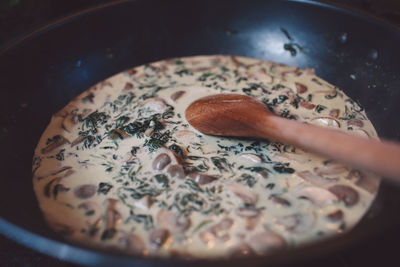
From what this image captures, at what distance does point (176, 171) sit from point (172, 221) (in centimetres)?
34

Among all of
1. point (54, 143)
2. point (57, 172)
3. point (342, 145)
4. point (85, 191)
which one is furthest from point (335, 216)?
point (54, 143)

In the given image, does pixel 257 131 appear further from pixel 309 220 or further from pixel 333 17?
pixel 333 17

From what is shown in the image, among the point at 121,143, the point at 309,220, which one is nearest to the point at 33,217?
the point at 121,143

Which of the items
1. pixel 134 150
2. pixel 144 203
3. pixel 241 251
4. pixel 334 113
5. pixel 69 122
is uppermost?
pixel 334 113

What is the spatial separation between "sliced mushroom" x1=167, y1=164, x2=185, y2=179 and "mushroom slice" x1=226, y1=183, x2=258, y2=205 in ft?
0.94

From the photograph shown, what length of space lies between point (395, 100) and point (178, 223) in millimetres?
1732

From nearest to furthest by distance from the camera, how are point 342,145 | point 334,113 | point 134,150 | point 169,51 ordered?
point 342,145
point 134,150
point 334,113
point 169,51

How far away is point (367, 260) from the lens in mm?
1761

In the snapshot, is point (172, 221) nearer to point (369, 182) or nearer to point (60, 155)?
point (60, 155)

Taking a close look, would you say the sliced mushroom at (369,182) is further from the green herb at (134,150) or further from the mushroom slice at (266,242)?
the green herb at (134,150)

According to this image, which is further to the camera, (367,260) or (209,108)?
(209,108)

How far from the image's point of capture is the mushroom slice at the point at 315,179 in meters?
2.08

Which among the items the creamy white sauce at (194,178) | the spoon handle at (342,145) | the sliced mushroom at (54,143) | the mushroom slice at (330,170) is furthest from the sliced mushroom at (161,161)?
the mushroom slice at (330,170)

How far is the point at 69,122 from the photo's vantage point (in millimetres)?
2639
